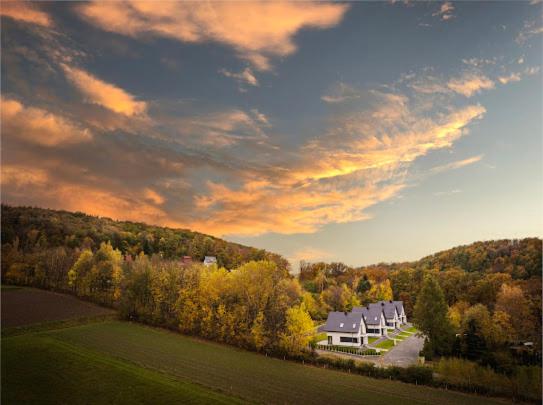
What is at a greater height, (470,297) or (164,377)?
(470,297)

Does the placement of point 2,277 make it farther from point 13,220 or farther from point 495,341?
point 495,341

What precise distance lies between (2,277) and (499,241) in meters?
106

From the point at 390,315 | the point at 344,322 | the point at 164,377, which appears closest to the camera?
the point at 164,377

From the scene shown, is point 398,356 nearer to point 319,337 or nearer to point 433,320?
point 433,320

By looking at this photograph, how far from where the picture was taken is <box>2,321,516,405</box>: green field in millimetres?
23203

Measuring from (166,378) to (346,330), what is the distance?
30321mm

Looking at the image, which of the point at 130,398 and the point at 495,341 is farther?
the point at 495,341

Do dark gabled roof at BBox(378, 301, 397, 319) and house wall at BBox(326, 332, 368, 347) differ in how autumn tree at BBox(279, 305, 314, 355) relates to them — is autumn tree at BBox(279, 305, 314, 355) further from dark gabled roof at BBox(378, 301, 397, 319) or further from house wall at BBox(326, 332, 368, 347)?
dark gabled roof at BBox(378, 301, 397, 319)

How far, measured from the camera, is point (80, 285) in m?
64.7

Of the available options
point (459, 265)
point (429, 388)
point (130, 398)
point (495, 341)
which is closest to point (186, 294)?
point (130, 398)

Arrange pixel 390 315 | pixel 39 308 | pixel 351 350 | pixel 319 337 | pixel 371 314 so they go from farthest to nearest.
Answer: pixel 390 315, pixel 371 314, pixel 319 337, pixel 39 308, pixel 351 350

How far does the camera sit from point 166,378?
26938 mm

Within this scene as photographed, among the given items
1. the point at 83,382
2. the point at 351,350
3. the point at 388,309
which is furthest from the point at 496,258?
the point at 83,382

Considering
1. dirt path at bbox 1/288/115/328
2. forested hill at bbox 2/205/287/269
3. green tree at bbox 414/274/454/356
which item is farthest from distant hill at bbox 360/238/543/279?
dirt path at bbox 1/288/115/328
